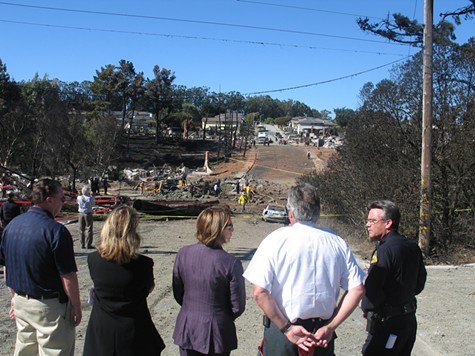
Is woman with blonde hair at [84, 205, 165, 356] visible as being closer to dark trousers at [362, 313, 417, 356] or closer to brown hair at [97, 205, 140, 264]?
brown hair at [97, 205, 140, 264]

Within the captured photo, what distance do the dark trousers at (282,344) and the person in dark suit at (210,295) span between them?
12.5 inches

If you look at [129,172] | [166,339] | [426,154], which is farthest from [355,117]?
[129,172]

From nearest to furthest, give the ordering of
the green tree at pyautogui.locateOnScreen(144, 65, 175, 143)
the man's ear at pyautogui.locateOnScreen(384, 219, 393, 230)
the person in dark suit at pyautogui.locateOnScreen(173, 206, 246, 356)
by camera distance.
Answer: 1. the person in dark suit at pyautogui.locateOnScreen(173, 206, 246, 356)
2. the man's ear at pyautogui.locateOnScreen(384, 219, 393, 230)
3. the green tree at pyautogui.locateOnScreen(144, 65, 175, 143)

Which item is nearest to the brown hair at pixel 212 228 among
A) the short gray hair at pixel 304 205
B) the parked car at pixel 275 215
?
the short gray hair at pixel 304 205

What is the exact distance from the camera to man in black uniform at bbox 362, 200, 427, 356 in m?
3.54

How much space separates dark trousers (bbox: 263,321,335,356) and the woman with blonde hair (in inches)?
36.9

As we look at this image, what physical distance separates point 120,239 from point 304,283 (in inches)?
53.4

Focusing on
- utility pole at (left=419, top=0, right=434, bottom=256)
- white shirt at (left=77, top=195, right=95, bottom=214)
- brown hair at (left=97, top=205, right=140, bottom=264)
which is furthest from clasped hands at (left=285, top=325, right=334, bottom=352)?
white shirt at (left=77, top=195, right=95, bottom=214)

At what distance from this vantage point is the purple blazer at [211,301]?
3.26 m

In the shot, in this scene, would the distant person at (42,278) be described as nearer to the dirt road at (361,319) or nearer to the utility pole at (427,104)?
the dirt road at (361,319)

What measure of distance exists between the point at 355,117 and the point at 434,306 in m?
10.8

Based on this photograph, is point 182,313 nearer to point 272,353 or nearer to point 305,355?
point 272,353

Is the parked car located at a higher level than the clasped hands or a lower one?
lower

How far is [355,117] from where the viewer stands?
1691 centimetres
